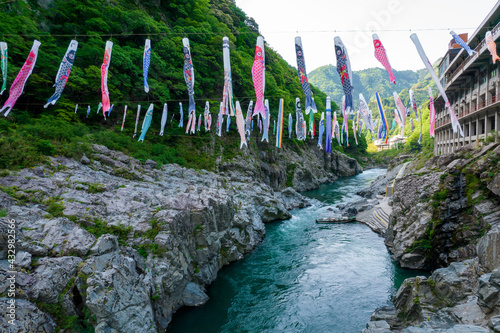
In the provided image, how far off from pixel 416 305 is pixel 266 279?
6.61 metres

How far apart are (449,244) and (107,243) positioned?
14.4 meters

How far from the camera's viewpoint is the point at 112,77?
20125 millimetres

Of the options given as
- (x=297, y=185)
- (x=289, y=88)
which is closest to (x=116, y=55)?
(x=297, y=185)

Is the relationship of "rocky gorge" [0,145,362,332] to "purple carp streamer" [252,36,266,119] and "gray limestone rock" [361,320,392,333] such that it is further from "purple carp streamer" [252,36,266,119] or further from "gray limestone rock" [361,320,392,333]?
"gray limestone rock" [361,320,392,333]

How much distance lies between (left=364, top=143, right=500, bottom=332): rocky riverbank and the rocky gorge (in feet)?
22.3

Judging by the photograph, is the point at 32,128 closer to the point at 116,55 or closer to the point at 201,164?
the point at 116,55

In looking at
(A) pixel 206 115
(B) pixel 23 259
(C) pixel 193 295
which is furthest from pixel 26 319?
(A) pixel 206 115

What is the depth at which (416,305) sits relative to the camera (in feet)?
25.7

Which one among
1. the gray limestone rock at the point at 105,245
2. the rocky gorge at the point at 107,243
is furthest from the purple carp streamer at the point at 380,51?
the gray limestone rock at the point at 105,245

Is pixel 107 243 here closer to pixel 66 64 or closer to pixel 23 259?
pixel 23 259

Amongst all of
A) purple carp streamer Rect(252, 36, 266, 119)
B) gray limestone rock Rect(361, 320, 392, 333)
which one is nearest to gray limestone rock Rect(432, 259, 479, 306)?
gray limestone rock Rect(361, 320, 392, 333)

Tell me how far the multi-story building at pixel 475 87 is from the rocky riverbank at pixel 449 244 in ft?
23.3

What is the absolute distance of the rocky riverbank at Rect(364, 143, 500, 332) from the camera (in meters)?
5.92

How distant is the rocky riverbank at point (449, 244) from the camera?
5922 mm
